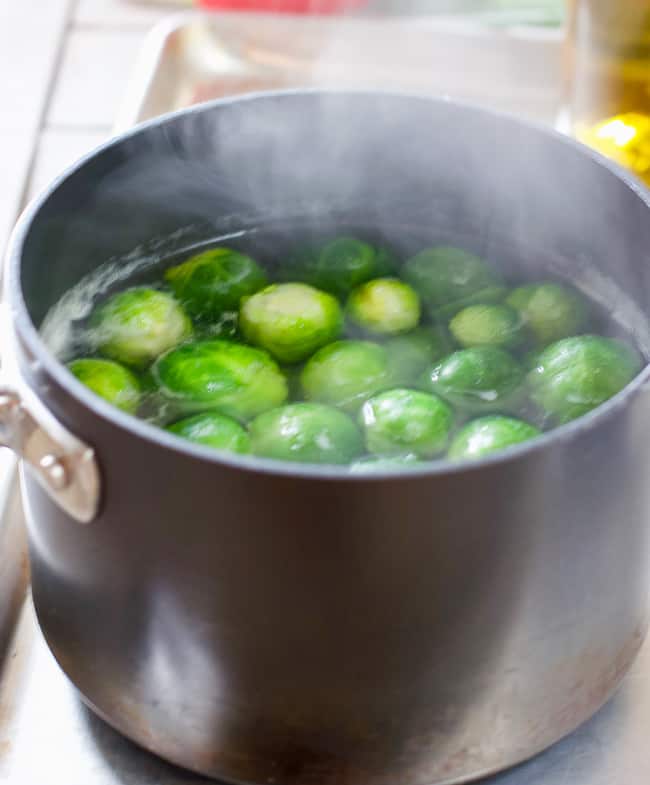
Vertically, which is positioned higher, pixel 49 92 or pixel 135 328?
pixel 135 328

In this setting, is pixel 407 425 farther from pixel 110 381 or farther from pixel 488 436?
pixel 110 381

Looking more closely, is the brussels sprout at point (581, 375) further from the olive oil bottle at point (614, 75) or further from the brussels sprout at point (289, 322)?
the olive oil bottle at point (614, 75)

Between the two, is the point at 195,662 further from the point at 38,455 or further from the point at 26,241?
the point at 26,241

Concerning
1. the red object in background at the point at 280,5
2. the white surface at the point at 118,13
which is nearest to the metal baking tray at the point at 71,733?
the red object in background at the point at 280,5

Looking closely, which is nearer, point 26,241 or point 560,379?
point 26,241

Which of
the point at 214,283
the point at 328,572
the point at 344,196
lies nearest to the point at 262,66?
the point at 344,196

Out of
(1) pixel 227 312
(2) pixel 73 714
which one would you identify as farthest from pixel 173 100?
(2) pixel 73 714
